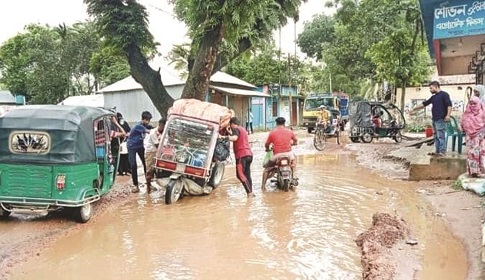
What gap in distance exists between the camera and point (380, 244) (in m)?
5.56

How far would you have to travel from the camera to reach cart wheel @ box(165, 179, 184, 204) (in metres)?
8.57

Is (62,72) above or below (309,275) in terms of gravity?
above

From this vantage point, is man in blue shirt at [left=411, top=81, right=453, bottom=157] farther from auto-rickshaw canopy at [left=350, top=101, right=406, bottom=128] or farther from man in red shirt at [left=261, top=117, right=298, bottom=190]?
auto-rickshaw canopy at [left=350, top=101, right=406, bottom=128]

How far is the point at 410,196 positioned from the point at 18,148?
693 centimetres

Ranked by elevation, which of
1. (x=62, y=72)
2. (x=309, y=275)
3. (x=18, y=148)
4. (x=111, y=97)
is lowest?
(x=309, y=275)

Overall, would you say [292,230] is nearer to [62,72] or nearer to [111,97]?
[111,97]

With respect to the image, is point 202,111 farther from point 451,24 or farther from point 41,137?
point 451,24

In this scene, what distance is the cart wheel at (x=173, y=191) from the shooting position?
857cm

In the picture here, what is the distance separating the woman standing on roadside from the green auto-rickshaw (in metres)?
6.72

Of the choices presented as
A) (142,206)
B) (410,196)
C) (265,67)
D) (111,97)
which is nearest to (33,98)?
(111,97)

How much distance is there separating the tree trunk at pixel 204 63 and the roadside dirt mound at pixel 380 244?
5.89 meters

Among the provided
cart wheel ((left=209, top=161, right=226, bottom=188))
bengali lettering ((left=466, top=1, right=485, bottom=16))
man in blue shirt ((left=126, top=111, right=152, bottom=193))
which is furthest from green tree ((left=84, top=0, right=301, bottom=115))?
bengali lettering ((left=466, top=1, right=485, bottom=16))

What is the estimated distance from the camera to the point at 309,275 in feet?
16.0

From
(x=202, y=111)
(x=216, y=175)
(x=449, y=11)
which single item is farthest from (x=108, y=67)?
(x=449, y=11)
